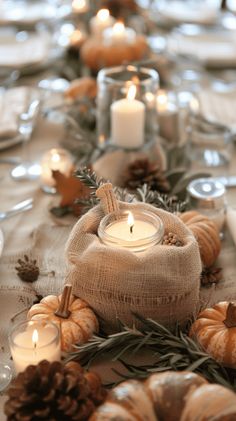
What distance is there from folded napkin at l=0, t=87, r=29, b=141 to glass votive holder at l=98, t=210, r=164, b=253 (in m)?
0.66

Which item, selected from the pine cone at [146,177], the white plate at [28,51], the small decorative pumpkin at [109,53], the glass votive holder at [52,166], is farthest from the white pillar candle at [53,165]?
the white plate at [28,51]

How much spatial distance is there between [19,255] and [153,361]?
35 cm

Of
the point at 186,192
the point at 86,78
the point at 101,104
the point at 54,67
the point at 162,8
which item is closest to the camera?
the point at 186,192

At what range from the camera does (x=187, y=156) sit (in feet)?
5.06

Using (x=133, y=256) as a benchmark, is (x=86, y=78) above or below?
below

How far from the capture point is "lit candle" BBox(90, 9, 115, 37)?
6.49 ft

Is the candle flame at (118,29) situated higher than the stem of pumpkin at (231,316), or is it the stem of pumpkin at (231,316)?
the stem of pumpkin at (231,316)

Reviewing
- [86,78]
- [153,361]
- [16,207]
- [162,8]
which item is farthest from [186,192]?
[162,8]

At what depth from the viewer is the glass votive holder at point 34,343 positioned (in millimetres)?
872

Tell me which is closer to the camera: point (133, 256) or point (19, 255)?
Result: point (133, 256)

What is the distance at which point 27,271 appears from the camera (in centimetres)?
116

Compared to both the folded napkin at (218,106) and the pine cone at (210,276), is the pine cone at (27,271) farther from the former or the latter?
the folded napkin at (218,106)

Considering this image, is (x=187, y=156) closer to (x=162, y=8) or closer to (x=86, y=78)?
(x=86, y=78)

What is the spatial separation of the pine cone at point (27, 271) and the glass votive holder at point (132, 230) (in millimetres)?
202
